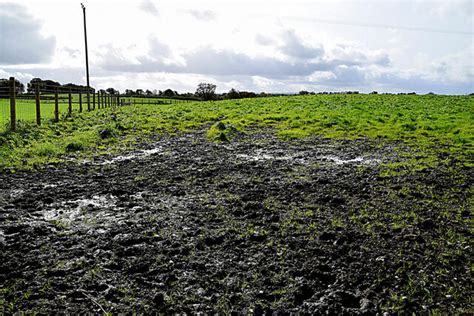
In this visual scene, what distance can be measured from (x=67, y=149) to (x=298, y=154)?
21.5 ft

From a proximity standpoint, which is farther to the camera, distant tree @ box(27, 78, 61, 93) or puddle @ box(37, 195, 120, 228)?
distant tree @ box(27, 78, 61, 93)

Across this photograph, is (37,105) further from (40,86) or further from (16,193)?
(16,193)

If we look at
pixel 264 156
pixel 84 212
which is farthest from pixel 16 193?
pixel 264 156

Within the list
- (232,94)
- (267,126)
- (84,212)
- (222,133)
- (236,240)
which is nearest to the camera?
(236,240)

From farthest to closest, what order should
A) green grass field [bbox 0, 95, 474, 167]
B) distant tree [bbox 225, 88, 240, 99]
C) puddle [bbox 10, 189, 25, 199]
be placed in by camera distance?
distant tree [bbox 225, 88, 240, 99] < green grass field [bbox 0, 95, 474, 167] < puddle [bbox 10, 189, 25, 199]

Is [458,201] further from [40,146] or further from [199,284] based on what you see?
[40,146]

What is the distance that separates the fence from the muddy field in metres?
7.30

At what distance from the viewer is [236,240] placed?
527cm

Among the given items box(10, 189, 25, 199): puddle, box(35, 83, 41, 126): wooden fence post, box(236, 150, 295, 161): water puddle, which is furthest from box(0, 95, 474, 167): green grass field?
box(236, 150, 295, 161): water puddle

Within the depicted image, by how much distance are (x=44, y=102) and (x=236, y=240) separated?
35676 mm

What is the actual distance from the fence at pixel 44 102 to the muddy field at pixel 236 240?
287 inches

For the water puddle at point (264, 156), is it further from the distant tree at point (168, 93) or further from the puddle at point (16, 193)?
the distant tree at point (168, 93)

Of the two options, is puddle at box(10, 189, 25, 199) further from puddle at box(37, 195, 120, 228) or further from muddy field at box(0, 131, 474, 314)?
puddle at box(37, 195, 120, 228)

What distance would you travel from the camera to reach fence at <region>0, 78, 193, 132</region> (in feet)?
49.4
